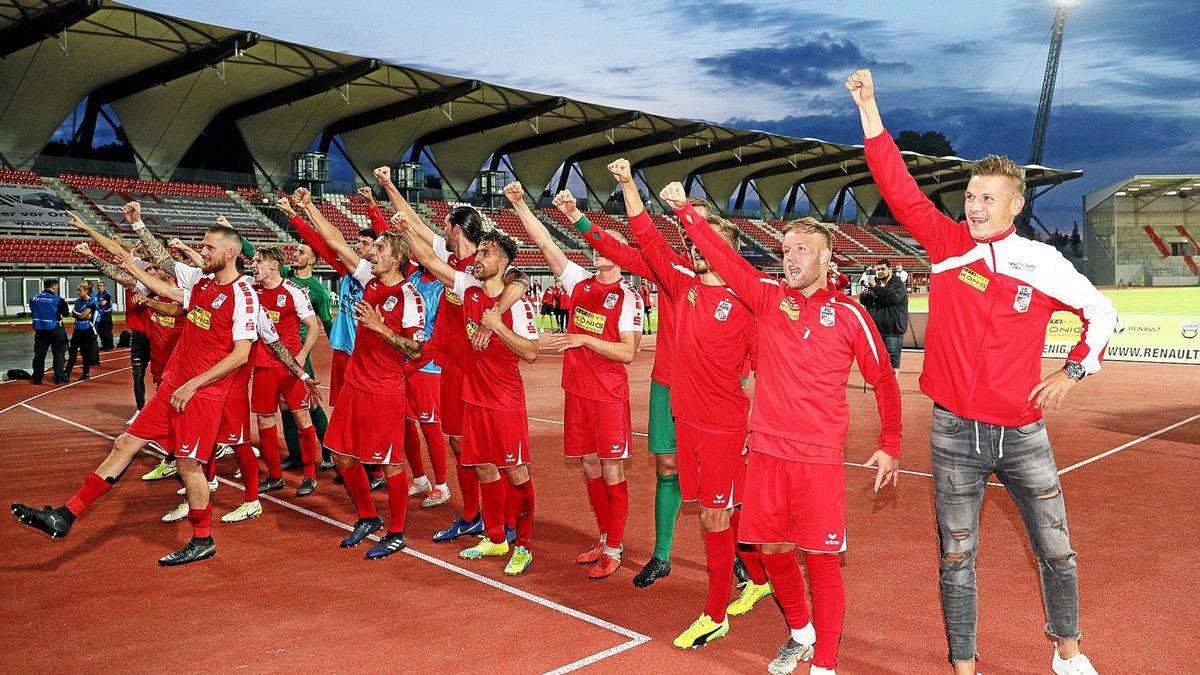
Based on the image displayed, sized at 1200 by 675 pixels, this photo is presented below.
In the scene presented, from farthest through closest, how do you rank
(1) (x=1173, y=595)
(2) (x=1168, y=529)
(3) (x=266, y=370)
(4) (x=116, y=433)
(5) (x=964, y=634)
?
(4) (x=116, y=433) < (3) (x=266, y=370) < (2) (x=1168, y=529) < (1) (x=1173, y=595) < (5) (x=964, y=634)

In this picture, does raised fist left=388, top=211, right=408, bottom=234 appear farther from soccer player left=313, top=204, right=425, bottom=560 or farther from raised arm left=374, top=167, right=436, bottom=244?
soccer player left=313, top=204, right=425, bottom=560

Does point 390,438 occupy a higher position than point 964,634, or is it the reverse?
point 390,438

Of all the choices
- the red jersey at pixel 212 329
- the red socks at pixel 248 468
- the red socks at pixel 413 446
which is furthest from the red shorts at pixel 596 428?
the red socks at pixel 248 468

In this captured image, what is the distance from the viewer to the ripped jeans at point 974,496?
3.69m

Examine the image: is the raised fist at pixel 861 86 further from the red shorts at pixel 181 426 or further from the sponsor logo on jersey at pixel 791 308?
the red shorts at pixel 181 426

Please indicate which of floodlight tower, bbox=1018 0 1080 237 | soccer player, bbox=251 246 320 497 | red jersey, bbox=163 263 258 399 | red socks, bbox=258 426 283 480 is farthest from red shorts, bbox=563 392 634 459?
floodlight tower, bbox=1018 0 1080 237

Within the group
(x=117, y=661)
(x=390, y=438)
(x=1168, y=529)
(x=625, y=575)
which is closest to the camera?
(x=117, y=661)

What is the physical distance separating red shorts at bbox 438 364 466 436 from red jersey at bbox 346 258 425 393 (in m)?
0.64

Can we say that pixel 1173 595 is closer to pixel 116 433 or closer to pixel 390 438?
pixel 390 438

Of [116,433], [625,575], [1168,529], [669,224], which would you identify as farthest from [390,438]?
[669,224]

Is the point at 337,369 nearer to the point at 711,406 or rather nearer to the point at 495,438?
the point at 495,438

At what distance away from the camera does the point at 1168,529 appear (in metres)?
6.50

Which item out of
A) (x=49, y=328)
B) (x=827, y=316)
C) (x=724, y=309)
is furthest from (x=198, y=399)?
(x=49, y=328)

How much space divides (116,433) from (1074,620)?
11.3 m
